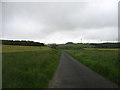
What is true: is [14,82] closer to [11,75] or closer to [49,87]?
[11,75]

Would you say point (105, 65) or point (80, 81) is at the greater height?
point (105, 65)

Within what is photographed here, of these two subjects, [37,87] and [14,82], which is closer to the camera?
[37,87]

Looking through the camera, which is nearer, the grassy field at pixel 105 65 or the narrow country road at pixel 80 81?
the narrow country road at pixel 80 81

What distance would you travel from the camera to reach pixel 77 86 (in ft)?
23.9

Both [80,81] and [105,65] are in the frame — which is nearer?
[80,81]

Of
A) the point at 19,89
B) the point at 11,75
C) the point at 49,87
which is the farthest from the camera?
the point at 11,75

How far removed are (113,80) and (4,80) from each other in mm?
8720

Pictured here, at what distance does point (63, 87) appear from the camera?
716 cm

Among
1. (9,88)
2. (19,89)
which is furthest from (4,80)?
(19,89)

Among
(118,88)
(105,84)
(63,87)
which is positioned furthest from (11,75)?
(118,88)

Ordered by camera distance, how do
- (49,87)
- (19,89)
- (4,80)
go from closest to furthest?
(19,89) < (49,87) < (4,80)

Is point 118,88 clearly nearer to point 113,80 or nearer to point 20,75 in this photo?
point 113,80

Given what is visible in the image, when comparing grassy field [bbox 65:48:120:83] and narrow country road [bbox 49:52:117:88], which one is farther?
grassy field [bbox 65:48:120:83]

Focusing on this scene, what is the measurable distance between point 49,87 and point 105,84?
162 inches
